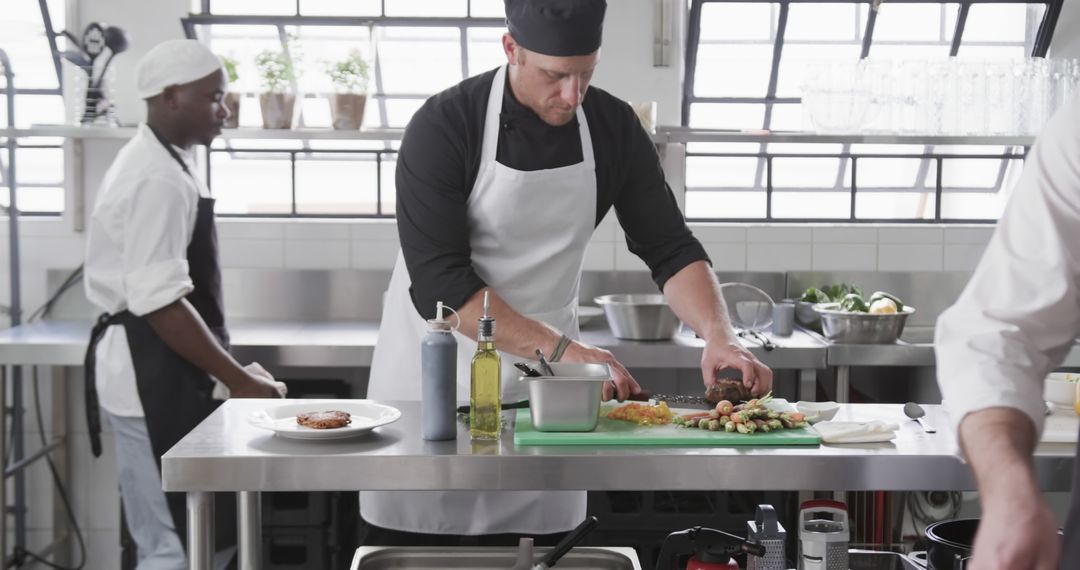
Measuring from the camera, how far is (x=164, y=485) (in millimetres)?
2006

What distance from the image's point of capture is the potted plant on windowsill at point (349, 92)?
14.3ft

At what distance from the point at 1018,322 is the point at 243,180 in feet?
14.3

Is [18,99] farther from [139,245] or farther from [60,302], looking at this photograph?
[139,245]

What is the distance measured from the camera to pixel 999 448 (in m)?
1.13

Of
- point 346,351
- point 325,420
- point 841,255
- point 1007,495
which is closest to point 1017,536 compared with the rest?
point 1007,495

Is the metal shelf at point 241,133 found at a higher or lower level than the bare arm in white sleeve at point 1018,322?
higher

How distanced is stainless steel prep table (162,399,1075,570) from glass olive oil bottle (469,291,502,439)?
0.21 ft

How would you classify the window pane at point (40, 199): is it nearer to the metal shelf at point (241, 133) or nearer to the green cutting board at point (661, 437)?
the metal shelf at point (241, 133)

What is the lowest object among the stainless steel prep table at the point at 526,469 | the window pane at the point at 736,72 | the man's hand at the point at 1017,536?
the stainless steel prep table at the point at 526,469

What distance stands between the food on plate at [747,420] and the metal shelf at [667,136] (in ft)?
7.18

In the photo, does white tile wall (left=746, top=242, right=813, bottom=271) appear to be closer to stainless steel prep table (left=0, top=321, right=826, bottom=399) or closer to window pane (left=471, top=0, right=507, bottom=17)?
stainless steel prep table (left=0, top=321, right=826, bottom=399)

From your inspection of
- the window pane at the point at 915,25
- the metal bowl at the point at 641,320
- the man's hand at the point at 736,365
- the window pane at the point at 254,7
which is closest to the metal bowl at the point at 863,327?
the metal bowl at the point at 641,320

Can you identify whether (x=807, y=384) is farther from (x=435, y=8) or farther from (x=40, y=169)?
(x=40, y=169)

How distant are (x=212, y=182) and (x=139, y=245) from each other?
1.76m
